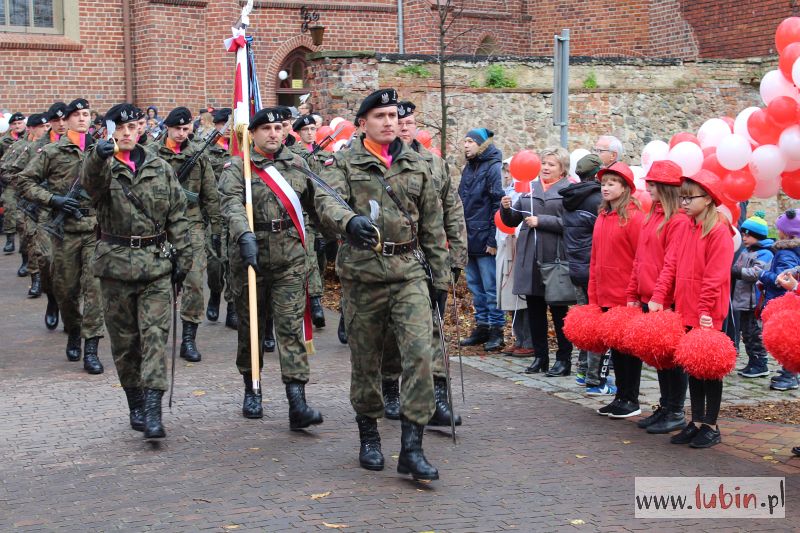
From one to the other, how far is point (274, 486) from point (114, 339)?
1.94 metres

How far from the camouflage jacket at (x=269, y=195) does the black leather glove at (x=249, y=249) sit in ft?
1.25

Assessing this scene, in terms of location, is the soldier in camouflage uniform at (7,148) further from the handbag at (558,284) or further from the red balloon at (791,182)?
the red balloon at (791,182)

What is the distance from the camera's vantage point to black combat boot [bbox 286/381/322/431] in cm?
765

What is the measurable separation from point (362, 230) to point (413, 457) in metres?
1.37

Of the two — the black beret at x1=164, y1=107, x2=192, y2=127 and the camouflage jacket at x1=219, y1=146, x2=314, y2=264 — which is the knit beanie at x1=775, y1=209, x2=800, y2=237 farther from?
the black beret at x1=164, y1=107, x2=192, y2=127

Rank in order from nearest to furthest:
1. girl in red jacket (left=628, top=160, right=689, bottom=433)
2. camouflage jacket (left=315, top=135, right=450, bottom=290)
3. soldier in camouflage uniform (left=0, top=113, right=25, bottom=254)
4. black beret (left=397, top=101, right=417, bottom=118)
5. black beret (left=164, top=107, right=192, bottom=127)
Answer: camouflage jacket (left=315, top=135, right=450, bottom=290)
girl in red jacket (left=628, top=160, right=689, bottom=433)
black beret (left=397, top=101, right=417, bottom=118)
black beret (left=164, top=107, right=192, bottom=127)
soldier in camouflage uniform (left=0, top=113, right=25, bottom=254)

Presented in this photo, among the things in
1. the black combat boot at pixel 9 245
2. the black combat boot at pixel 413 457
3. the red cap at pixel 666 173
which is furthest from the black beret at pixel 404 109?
the black combat boot at pixel 9 245

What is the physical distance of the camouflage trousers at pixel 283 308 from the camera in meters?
7.79

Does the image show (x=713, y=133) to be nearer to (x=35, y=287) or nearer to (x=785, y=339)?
(x=785, y=339)

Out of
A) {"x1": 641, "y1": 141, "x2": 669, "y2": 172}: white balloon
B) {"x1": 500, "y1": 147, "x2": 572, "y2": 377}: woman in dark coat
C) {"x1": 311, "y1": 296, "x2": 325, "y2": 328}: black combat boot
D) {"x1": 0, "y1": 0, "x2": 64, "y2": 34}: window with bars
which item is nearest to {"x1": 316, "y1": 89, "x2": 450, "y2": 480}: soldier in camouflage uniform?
{"x1": 641, "y1": 141, "x2": 669, "y2": 172}: white balloon

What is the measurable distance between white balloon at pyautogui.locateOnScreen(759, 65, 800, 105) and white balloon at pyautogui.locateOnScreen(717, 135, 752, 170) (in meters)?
0.34

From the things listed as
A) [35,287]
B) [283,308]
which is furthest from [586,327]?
[35,287]

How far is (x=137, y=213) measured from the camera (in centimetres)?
766

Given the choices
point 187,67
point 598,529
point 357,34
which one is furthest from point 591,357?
point 357,34
